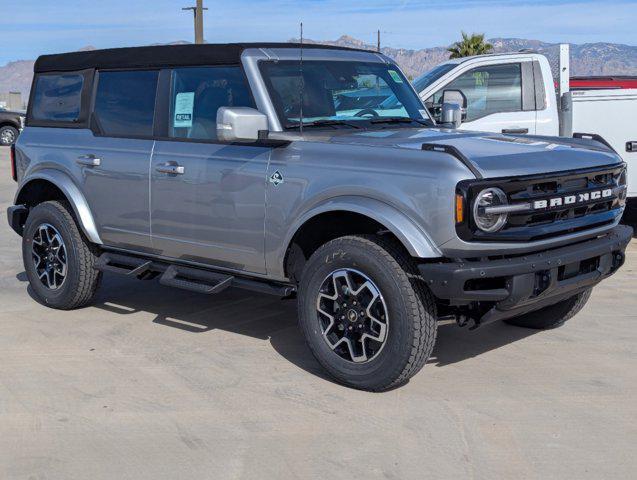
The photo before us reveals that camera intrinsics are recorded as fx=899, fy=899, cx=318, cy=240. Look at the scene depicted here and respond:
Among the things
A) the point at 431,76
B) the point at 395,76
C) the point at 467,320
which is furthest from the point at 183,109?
the point at 431,76

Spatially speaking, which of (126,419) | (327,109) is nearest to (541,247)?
(327,109)

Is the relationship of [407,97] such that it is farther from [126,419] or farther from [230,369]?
[126,419]

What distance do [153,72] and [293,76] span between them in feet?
3.74

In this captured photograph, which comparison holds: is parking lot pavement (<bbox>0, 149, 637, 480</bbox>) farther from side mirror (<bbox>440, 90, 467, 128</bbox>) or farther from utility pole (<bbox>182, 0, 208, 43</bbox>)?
utility pole (<bbox>182, 0, 208, 43</bbox>)

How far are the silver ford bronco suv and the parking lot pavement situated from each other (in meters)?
0.33

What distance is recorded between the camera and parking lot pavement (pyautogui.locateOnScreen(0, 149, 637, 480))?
13.2 feet

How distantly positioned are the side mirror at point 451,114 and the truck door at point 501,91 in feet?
9.06

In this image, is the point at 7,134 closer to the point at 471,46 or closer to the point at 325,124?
Result: the point at 325,124

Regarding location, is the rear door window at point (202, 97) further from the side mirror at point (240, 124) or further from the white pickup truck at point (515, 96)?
the white pickup truck at point (515, 96)

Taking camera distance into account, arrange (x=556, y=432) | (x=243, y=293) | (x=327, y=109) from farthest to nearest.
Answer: (x=243, y=293), (x=327, y=109), (x=556, y=432)

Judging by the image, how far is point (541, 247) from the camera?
475 cm

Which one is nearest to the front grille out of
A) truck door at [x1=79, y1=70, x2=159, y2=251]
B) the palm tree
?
truck door at [x1=79, y1=70, x2=159, y2=251]

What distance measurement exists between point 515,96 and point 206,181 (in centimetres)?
493

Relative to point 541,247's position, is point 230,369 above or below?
below
